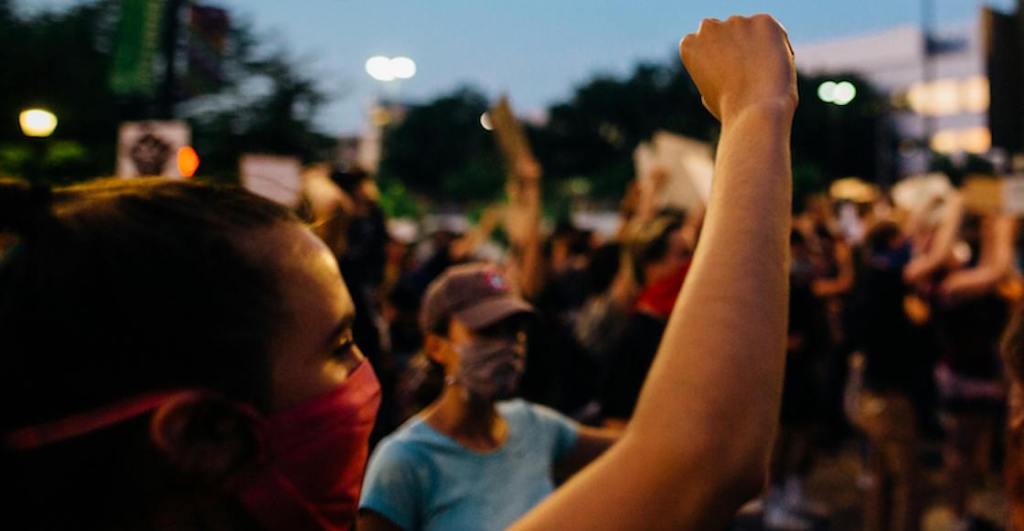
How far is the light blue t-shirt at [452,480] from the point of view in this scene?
2418mm

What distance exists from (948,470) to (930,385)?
0.67m

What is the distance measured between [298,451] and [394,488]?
137 cm

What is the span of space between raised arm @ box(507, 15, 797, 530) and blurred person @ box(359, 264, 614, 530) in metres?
1.49

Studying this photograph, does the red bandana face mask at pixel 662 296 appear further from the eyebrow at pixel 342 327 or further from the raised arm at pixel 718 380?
the raised arm at pixel 718 380

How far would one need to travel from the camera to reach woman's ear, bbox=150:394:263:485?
100 centimetres

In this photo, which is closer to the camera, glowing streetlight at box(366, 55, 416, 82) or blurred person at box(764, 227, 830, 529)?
blurred person at box(764, 227, 830, 529)

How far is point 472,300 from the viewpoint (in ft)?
10.0

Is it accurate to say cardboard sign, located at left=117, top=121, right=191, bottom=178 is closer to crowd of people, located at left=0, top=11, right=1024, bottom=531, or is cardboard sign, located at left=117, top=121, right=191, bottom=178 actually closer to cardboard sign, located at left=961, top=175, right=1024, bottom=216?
cardboard sign, located at left=961, top=175, right=1024, bottom=216

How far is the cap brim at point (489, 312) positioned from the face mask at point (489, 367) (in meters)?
0.06

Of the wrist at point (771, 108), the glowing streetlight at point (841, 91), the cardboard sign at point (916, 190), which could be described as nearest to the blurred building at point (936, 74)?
the glowing streetlight at point (841, 91)

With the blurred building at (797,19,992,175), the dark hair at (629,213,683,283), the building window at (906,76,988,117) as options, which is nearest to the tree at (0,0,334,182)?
the dark hair at (629,213,683,283)

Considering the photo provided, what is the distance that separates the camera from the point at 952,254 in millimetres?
6586

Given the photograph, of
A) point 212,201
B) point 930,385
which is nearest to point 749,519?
point 212,201

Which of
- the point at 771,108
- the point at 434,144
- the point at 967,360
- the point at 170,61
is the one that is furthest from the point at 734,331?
the point at 434,144
